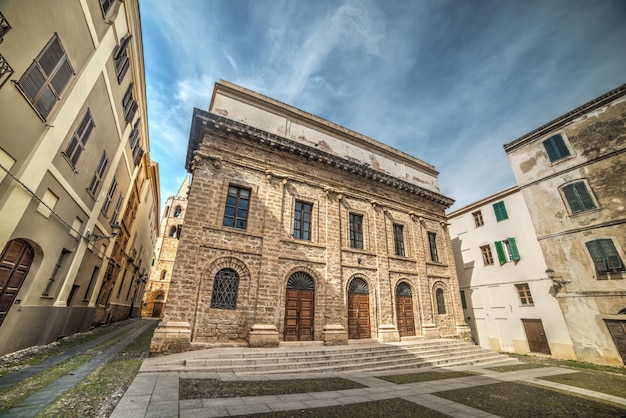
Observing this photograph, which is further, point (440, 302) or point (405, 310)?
point (440, 302)

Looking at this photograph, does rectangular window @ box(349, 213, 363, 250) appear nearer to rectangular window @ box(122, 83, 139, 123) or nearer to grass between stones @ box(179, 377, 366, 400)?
grass between stones @ box(179, 377, 366, 400)

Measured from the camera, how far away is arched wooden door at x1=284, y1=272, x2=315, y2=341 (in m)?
10.0

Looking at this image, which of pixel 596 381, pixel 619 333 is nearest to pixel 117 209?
pixel 596 381

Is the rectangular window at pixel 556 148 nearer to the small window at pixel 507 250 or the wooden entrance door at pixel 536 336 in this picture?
the small window at pixel 507 250

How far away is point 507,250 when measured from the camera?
16.4 metres

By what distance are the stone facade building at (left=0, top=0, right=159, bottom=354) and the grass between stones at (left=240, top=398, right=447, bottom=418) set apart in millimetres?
7612

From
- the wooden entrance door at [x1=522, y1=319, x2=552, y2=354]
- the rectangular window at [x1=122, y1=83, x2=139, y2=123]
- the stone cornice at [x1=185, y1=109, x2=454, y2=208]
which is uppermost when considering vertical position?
the rectangular window at [x1=122, y1=83, x2=139, y2=123]

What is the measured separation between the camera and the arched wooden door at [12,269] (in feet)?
20.8

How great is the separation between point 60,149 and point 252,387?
8685 mm

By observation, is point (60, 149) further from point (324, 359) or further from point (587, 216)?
point (587, 216)

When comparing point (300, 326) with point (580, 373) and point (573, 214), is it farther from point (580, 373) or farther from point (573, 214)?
point (573, 214)

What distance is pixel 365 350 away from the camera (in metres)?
9.65

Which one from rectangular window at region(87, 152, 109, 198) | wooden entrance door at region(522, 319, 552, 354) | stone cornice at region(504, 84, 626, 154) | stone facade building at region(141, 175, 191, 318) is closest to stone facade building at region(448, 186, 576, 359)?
wooden entrance door at region(522, 319, 552, 354)

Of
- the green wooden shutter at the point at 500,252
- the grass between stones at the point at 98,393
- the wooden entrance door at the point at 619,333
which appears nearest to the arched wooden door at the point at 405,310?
the green wooden shutter at the point at 500,252
